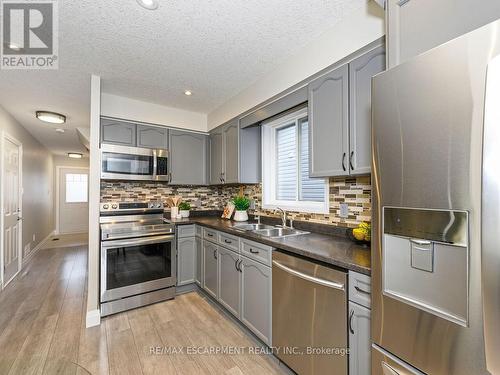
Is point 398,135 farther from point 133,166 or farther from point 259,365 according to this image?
point 133,166

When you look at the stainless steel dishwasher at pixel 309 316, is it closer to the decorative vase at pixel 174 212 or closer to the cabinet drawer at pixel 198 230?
the cabinet drawer at pixel 198 230

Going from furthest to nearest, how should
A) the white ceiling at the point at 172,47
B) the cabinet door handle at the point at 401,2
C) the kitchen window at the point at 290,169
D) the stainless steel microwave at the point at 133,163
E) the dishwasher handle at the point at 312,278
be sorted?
the stainless steel microwave at the point at 133,163 → the kitchen window at the point at 290,169 → the white ceiling at the point at 172,47 → the dishwasher handle at the point at 312,278 → the cabinet door handle at the point at 401,2

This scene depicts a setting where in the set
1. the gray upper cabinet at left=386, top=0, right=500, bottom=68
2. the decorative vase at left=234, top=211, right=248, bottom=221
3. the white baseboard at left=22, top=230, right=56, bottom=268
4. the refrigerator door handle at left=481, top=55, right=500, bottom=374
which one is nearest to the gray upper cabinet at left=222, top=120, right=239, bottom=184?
the decorative vase at left=234, top=211, right=248, bottom=221

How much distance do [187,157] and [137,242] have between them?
134cm

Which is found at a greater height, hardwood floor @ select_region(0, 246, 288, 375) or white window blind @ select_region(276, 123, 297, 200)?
white window blind @ select_region(276, 123, 297, 200)

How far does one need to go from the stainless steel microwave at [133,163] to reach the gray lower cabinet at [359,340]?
266 cm

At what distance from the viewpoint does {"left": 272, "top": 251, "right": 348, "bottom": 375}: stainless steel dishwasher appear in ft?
4.36

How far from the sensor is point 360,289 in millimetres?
1227

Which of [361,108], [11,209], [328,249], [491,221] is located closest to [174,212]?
[328,249]

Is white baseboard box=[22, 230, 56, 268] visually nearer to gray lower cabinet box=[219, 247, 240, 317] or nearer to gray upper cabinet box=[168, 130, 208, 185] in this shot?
gray upper cabinet box=[168, 130, 208, 185]

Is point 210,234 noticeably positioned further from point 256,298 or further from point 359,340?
point 359,340

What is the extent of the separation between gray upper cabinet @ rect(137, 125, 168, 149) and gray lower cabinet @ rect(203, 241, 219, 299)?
1.43 meters

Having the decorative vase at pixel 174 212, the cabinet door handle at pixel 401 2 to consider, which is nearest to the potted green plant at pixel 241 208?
the decorative vase at pixel 174 212

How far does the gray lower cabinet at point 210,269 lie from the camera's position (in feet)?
8.52
